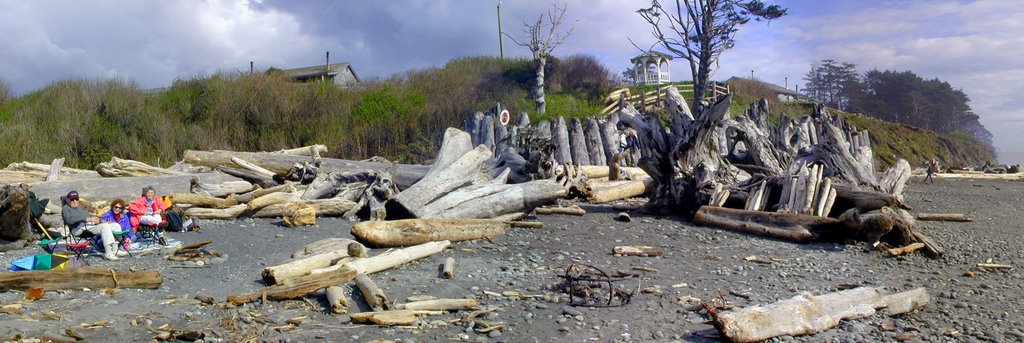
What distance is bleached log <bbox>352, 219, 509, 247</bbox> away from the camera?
29.6 feet

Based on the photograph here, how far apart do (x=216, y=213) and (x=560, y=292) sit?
6663 millimetres

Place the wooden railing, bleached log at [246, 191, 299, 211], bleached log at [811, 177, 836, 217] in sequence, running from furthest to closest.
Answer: the wooden railing, bleached log at [246, 191, 299, 211], bleached log at [811, 177, 836, 217]

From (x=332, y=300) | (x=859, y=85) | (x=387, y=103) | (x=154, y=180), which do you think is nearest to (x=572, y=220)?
(x=332, y=300)

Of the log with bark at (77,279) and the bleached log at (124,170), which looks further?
the bleached log at (124,170)

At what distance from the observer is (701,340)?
5.86 m

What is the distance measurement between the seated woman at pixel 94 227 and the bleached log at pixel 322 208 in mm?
3139

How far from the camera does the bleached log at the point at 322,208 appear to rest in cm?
1152

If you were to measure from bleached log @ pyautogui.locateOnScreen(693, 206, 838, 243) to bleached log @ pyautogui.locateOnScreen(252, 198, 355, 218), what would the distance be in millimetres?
5857

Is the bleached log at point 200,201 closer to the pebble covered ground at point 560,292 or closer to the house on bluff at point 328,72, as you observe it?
the pebble covered ground at point 560,292

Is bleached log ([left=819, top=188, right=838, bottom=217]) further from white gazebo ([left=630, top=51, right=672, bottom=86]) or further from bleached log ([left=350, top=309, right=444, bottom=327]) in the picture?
white gazebo ([left=630, top=51, right=672, bottom=86])

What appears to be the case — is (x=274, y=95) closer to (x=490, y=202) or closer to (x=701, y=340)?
(x=490, y=202)

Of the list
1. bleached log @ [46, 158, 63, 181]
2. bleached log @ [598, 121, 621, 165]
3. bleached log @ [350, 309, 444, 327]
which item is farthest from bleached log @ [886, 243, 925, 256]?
bleached log @ [46, 158, 63, 181]

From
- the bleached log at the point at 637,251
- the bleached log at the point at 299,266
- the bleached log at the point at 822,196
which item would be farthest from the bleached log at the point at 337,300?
the bleached log at the point at 822,196

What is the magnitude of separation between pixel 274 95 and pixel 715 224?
18.8 meters
